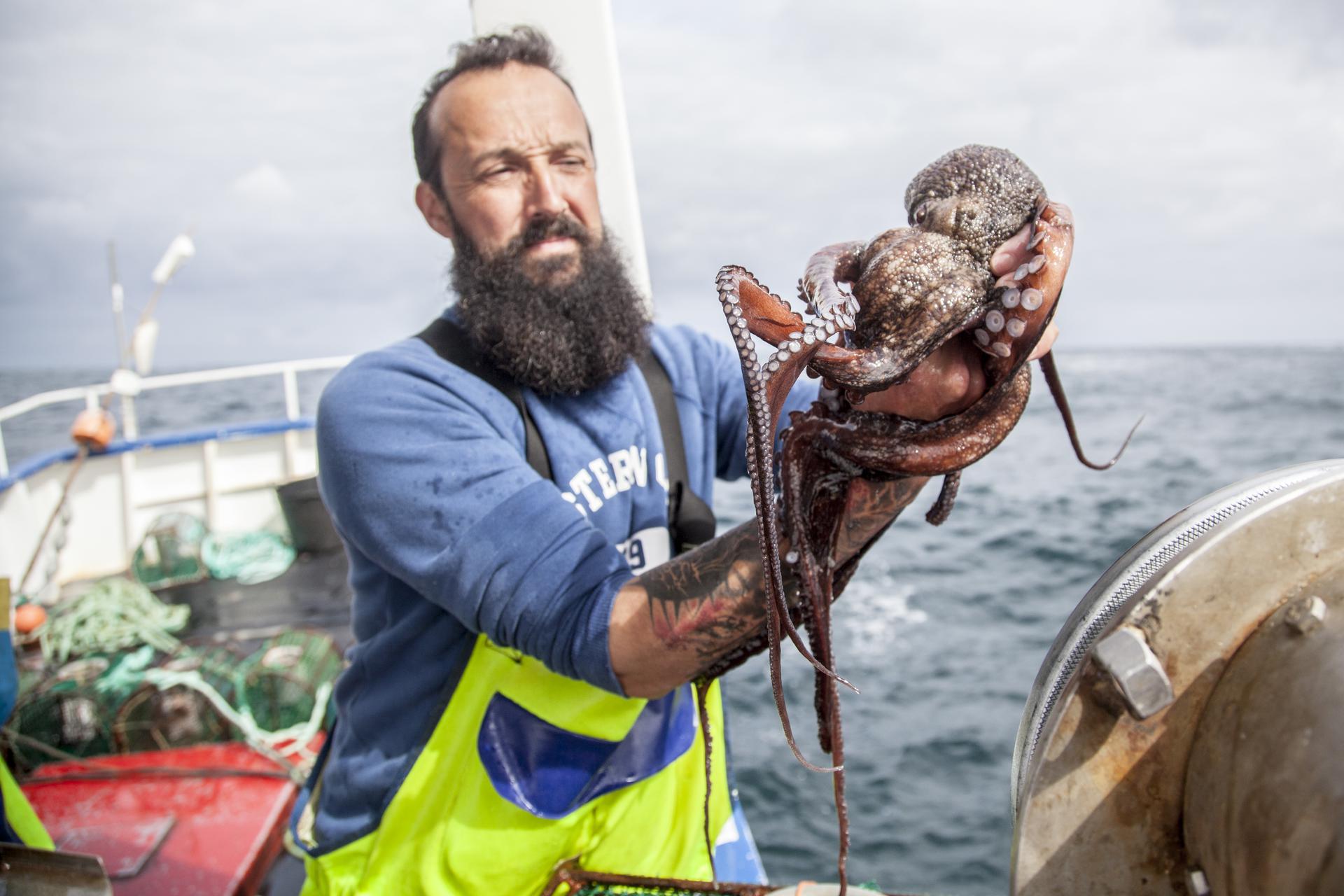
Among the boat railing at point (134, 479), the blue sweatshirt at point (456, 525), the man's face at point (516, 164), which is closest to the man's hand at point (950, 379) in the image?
the blue sweatshirt at point (456, 525)

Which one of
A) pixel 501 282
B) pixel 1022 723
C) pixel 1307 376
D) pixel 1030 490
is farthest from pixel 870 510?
pixel 1307 376

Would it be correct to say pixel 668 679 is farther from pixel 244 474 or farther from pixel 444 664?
pixel 244 474

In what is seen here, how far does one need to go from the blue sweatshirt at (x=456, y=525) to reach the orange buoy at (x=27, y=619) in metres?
4.54

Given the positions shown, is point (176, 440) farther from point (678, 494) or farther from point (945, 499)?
point (945, 499)

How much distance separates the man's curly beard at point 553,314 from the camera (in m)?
2.66

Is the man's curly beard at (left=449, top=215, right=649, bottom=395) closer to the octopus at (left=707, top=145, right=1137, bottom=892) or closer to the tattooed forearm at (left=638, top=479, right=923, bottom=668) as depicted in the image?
the tattooed forearm at (left=638, top=479, right=923, bottom=668)

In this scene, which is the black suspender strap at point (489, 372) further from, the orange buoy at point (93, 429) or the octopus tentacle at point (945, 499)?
the orange buoy at point (93, 429)

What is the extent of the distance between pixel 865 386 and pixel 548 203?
1.73 meters

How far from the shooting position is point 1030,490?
20984 mm

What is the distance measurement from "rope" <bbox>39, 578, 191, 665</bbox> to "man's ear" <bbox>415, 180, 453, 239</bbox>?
4.96 meters

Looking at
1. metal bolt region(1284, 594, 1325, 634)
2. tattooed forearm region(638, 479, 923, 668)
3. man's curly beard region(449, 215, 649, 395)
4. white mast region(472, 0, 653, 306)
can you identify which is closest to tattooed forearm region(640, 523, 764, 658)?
tattooed forearm region(638, 479, 923, 668)

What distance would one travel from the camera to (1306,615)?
3.27 ft

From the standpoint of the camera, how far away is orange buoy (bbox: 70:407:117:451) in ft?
25.1

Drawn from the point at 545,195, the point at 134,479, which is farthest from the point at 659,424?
the point at 134,479
